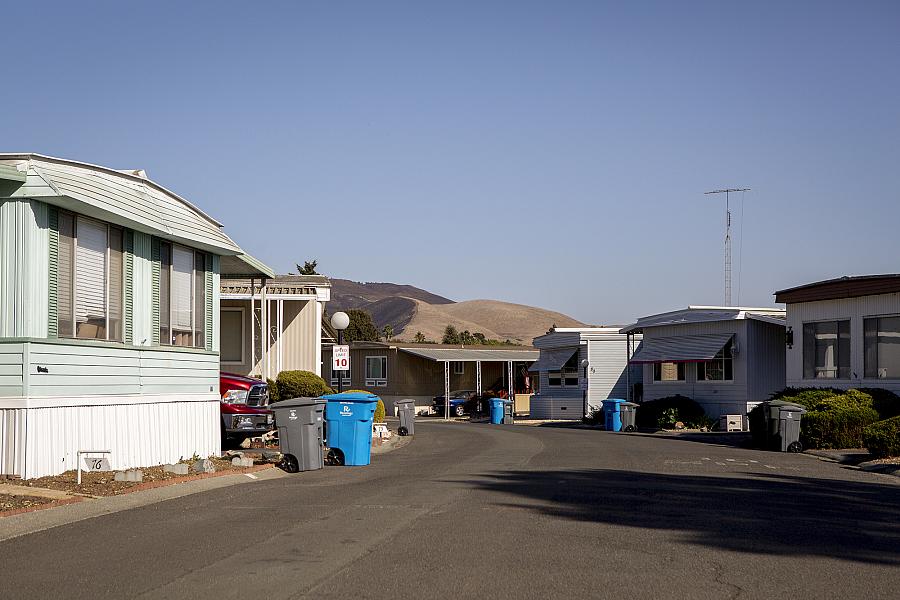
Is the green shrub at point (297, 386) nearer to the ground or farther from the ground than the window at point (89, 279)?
nearer to the ground

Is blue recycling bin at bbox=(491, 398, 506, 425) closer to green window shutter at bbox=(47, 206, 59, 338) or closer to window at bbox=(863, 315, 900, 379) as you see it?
window at bbox=(863, 315, 900, 379)

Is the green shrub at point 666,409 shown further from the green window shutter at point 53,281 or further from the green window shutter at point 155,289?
the green window shutter at point 53,281

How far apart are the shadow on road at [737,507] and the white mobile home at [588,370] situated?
26958 millimetres

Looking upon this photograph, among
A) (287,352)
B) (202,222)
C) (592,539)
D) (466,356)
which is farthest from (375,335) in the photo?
(592,539)

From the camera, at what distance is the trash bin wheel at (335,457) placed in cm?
1781

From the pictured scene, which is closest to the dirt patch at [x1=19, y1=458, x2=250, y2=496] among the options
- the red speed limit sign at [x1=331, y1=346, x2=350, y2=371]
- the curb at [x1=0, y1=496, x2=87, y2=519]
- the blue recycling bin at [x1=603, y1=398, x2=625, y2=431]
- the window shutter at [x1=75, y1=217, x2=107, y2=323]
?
the curb at [x1=0, y1=496, x2=87, y2=519]

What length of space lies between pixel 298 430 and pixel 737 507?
24.5 feet

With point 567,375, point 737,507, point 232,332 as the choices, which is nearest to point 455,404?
point 567,375

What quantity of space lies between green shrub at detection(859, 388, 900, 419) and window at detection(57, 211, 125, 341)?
16713 millimetres

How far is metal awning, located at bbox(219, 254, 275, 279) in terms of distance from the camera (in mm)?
19011

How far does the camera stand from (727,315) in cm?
3356

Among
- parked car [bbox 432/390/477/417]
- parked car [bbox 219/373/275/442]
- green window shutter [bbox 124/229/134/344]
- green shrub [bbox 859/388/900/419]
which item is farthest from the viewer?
parked car [bbox 432/390/477/417]

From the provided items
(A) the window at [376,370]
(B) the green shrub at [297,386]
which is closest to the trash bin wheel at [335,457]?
(B) the green shrub at [297,386]

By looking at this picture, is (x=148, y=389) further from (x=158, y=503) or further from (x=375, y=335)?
(x=375, y=335)
